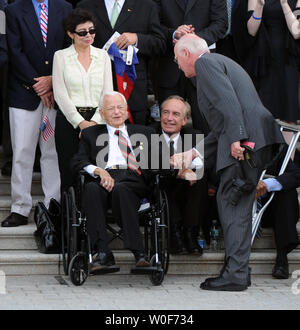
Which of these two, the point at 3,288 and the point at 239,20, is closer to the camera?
the point at 3,288

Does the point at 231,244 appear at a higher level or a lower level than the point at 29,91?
lower

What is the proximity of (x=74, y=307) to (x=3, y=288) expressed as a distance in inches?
31.3

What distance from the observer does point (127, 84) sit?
25.9ft

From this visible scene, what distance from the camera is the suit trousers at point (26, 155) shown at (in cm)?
770

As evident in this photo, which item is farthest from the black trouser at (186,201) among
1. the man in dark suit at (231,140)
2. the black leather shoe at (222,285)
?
the black leather shoe at (222,285)

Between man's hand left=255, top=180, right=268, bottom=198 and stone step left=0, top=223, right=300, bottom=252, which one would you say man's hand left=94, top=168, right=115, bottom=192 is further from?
man's hand left=255, top=180, right=268, bottom=198

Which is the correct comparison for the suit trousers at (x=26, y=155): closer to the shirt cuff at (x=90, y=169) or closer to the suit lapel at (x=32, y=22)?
the suit lapel at (x=32, y=22)

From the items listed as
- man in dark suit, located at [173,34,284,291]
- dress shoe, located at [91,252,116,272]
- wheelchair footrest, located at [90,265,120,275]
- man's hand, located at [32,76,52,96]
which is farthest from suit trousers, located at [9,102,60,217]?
man in dark suit, located at [173,34,284,291]

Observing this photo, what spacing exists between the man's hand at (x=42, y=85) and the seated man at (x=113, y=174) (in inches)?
25.6

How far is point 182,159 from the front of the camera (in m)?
6.84
